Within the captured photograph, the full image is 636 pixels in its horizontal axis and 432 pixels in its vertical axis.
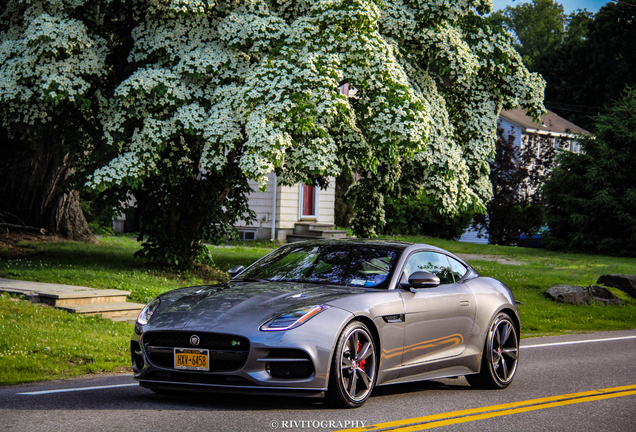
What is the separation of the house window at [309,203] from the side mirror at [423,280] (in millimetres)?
25600

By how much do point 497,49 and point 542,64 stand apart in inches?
1906

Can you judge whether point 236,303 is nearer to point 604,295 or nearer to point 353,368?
point 353,368

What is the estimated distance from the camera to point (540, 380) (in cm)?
882

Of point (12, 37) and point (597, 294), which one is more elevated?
point (12, 37)

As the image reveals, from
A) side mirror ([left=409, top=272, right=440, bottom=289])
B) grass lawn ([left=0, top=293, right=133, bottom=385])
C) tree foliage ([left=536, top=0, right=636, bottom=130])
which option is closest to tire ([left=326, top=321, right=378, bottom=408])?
side mirror ([left=409, top=272, right=440, bottom=289])

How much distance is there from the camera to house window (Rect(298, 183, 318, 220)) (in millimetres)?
32750

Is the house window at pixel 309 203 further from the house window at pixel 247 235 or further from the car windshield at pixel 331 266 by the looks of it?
the car windshield at pixel 331 266

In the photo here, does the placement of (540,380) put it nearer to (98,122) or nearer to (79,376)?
(79,376)

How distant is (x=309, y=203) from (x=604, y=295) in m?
16.4

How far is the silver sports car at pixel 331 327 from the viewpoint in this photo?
5.99 m

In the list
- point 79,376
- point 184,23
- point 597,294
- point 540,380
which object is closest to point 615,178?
point 597,294

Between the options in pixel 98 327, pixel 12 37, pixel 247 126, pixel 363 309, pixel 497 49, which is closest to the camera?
pixel 363 309

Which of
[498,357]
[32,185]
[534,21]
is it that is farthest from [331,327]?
[534,21]

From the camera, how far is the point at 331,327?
616 cm
